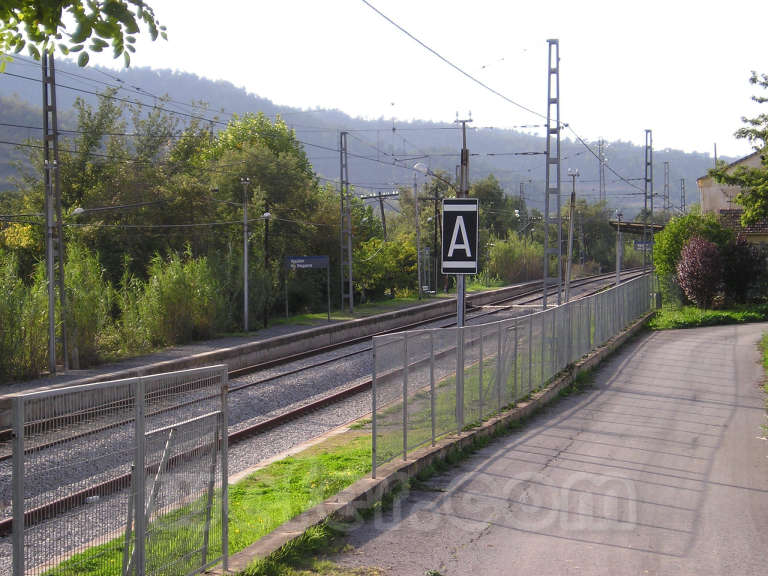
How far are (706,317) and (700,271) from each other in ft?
11.2

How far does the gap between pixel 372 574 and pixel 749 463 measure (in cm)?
658

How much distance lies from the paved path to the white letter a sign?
2.65 metres

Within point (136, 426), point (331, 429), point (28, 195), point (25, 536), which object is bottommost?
point (331, 429)

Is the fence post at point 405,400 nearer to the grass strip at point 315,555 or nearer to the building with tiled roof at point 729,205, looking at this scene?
the grass strip at point 315,555

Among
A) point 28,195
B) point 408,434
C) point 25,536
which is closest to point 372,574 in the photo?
point 25,536

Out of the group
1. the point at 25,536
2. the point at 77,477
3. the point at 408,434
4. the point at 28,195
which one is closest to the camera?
the point at 25,536

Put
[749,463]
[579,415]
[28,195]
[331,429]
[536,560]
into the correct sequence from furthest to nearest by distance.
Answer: [28,195] → [331,429] → [579,415] → [749,463] → [536,560]

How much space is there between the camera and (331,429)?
15664 mm

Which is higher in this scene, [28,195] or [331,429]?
[28,195]

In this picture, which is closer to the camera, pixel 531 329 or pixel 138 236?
pixel 531 329

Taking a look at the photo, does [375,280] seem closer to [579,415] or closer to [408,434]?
[579,415]

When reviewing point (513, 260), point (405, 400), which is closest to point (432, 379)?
point (405, 400)

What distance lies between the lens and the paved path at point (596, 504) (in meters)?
6.62

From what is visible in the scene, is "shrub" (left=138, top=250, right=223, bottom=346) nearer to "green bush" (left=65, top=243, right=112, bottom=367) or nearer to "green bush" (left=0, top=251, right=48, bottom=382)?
"green bush" (left=65, top=243, right=112, bottom=367)
